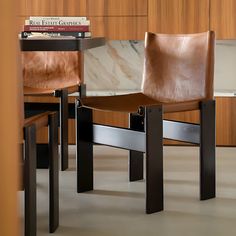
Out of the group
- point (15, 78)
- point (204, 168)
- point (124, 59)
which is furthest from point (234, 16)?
point (15, 78)

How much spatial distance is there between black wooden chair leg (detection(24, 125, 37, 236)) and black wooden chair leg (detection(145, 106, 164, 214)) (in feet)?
2.36

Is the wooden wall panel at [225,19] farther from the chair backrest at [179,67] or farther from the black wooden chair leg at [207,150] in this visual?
the black wooden chair leg at [207,150]

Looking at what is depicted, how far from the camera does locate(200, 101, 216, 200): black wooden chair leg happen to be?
3012 mm

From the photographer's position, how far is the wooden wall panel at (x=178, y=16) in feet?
14.6

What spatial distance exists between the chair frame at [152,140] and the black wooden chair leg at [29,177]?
719 millimetres

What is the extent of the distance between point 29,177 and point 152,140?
0.79 m

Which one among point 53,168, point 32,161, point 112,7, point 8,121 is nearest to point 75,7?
point 112,7

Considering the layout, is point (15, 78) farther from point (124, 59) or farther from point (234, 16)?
point (124, 59)

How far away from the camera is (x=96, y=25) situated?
14.9 feet

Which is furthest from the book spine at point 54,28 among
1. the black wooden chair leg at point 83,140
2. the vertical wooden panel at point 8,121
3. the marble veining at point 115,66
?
the vertical wooden panel at point 8,121

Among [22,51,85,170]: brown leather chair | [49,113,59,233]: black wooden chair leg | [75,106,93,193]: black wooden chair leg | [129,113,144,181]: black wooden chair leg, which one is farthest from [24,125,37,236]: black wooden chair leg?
[22,51,85,170]: brown leather chair

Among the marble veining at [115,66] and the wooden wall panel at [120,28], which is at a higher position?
the wooden wall panel at [120,28]

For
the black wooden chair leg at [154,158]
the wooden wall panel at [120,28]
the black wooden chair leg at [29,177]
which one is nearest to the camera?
the black wooden chair leg at [29,177]

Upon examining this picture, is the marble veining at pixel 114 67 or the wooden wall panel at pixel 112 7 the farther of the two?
the marble veining at pixel 114 67
